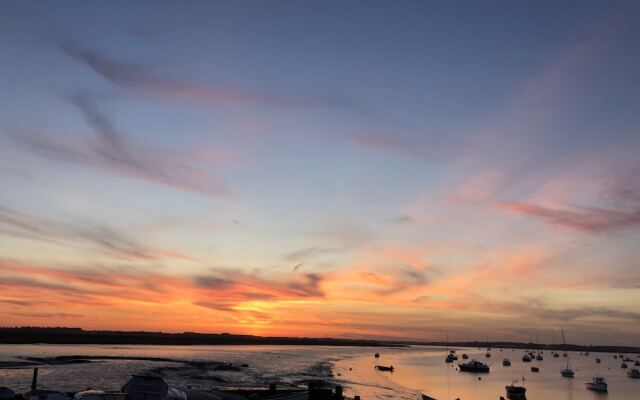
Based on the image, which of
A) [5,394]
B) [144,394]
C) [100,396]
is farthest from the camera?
[5,394]

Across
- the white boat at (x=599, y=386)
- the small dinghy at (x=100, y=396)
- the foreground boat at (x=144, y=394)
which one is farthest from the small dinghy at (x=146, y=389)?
the white boat at (x=599, y=386)

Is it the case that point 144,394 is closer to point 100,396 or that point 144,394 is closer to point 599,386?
point 100,396

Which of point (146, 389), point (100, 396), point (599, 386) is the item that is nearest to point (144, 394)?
point (146, 389)

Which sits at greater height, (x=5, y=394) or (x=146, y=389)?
(x=146, y=389)

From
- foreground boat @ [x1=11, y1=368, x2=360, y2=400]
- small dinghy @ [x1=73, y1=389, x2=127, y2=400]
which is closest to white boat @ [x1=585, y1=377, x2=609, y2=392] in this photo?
foreground boat @ [x1=11, y1=368, x2=360, y2=400]

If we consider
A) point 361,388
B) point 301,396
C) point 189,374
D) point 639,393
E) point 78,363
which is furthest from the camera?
point 639,393

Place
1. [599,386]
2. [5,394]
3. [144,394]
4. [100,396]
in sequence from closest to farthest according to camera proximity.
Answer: [144,394]
[100,396]
[5,394]
[599,386]

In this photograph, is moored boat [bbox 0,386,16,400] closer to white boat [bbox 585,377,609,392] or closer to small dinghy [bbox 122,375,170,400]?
small dinghy [bbox 122,375,170,400]

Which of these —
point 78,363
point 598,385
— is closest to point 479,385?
point 598,385

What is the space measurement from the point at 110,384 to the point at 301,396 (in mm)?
37846

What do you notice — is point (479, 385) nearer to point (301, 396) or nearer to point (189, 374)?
point (189, 374)

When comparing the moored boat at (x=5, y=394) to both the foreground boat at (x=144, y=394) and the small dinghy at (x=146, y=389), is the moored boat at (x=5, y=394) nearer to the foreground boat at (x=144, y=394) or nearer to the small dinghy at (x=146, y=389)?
the foreground boat at (x=144, y=394)

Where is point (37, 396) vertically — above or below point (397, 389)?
above

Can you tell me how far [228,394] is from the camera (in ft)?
139
